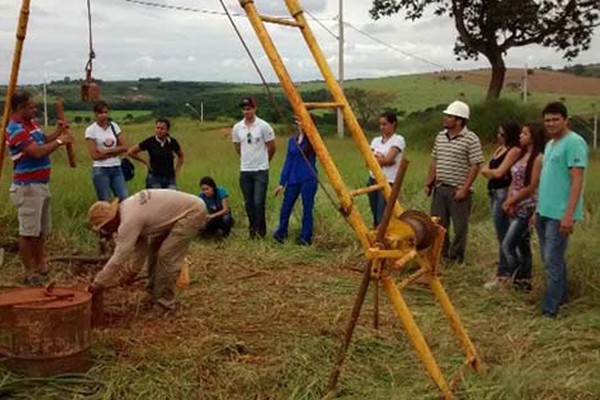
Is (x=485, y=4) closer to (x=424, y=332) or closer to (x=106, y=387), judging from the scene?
(x=424, y=332)

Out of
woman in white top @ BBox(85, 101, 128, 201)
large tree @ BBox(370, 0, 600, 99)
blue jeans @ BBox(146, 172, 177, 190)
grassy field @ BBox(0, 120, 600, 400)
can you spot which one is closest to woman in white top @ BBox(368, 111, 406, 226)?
grassy field @ BBox(0, 120, 600, 400)

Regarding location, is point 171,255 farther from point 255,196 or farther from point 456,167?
point 255,196

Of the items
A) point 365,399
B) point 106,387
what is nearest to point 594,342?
point 365,399

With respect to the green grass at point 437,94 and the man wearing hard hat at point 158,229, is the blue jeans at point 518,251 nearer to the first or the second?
the man wearing hard hat at point 158,229

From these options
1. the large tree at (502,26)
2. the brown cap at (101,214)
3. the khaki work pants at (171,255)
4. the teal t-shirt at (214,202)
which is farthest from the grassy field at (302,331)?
the large tree at (502,26)

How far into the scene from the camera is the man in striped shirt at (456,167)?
6.91 meters

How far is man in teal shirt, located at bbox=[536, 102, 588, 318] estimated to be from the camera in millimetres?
5285

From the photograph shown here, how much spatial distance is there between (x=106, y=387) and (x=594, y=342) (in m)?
3.11

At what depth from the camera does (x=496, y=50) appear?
843 inches

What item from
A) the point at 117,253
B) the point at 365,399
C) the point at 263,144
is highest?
the point at 263,144

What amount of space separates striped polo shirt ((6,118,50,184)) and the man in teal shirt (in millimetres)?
4020

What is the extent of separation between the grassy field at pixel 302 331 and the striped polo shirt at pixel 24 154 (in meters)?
0.93

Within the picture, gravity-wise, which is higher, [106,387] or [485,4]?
[485,4]

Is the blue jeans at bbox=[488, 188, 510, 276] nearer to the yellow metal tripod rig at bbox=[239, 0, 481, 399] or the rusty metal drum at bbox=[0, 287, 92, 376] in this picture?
the yellow metal tripod rig at bbox=[239, 0, 481, 399]
